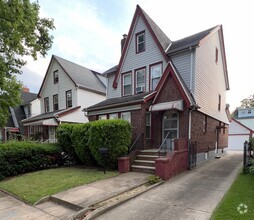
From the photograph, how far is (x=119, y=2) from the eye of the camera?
10.7m

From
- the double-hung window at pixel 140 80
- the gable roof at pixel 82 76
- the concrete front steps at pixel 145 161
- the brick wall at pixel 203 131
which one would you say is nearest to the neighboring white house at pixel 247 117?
the brick wall at pixel 203 131

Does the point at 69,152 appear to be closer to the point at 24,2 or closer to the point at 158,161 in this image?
the point at 158,161

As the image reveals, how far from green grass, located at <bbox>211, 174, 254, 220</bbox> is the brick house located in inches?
122

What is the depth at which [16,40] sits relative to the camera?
1023 centimetres

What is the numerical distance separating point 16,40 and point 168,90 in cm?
892

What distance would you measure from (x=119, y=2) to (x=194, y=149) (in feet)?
30.6

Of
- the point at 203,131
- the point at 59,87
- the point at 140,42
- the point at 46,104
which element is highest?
the point at 140,42

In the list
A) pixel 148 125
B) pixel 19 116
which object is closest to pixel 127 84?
pixel 148 125

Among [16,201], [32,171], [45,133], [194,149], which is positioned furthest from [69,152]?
[45,133]

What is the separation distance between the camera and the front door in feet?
34.4

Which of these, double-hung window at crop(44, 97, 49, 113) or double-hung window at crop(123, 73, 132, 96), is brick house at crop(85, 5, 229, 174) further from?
double-hung window at crop(44, 97, 49, 113)

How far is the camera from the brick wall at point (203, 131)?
34.2ft

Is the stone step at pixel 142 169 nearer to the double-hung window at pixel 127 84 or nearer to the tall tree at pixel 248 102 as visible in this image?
the double-hung window at pixel 127 84

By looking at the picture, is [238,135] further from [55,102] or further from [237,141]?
[55,102]
